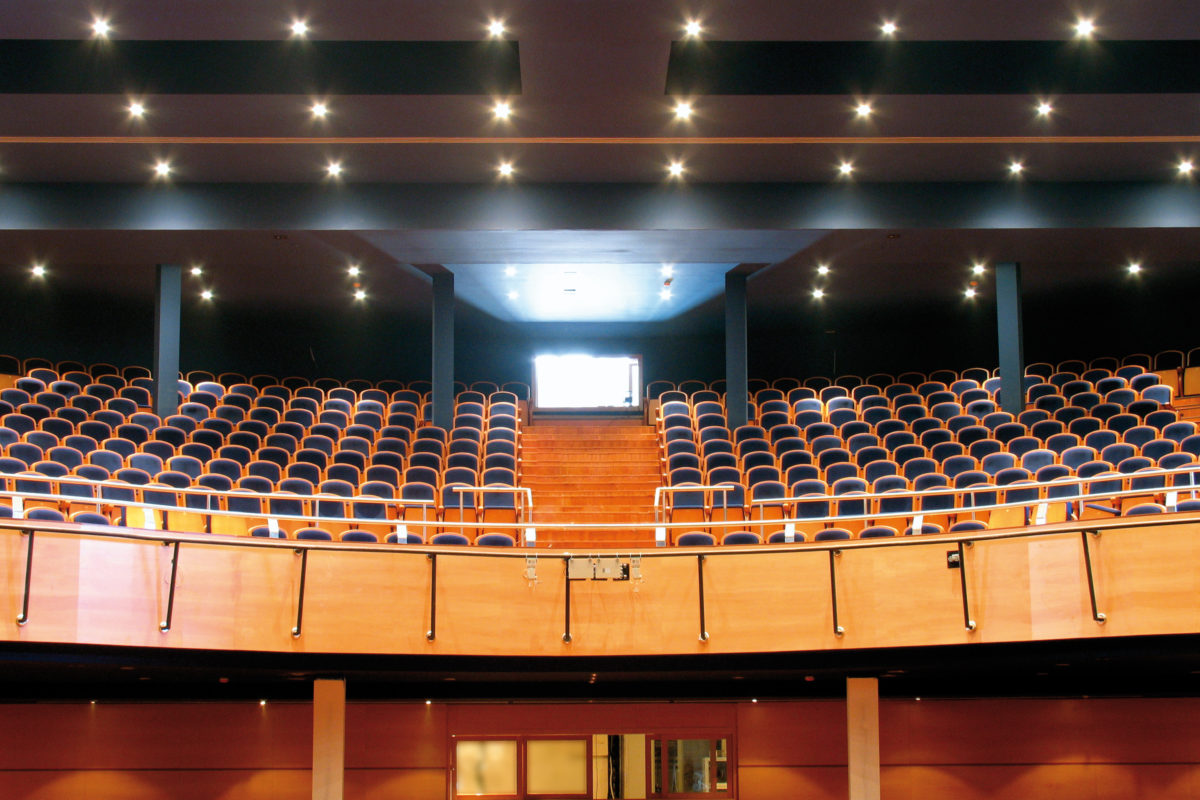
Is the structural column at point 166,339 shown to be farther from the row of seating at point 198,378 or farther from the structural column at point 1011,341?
the structural column at point 1011,341

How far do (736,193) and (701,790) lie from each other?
4964 mm

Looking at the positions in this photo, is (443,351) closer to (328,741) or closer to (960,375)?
(328,741)

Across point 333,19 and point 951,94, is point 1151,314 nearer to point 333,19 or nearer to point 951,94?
point 951,94

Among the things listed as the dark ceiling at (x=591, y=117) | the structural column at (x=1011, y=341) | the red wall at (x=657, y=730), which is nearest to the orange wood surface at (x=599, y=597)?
the red wall at (x=657, y=730)

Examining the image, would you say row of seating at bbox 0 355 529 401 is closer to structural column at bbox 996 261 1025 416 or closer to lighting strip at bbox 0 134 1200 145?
lighting strip at bbox 0 134 1200 145

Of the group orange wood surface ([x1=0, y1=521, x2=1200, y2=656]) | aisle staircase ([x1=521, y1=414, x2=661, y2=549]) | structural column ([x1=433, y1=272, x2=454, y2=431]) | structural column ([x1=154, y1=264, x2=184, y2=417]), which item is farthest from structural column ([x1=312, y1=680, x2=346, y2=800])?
structural column ([x1=154, y1=264, x2=184, y2=417])

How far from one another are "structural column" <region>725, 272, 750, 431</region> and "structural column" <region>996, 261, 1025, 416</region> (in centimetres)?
240

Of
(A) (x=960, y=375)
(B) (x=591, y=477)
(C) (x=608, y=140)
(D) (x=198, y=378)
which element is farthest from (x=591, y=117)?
(A) (x=960, y=375)

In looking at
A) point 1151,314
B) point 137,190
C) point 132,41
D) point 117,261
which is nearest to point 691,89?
point 132,41

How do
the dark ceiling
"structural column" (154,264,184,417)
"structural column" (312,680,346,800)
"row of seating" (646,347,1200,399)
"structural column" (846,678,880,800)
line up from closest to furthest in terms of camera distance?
1. "structural column" (312,680,346,800)
2. "structural column" (846,678,880,800)
3. the dark ceiling
4. "structural column" (154,264,184,417)
5. "row of seating" (646,347,1200,399)

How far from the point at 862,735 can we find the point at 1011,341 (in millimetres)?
4770

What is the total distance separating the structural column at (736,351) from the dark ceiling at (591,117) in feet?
1.56

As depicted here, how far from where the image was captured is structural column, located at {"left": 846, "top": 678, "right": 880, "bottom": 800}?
6438mm

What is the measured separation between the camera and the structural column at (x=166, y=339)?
968 centimetres
